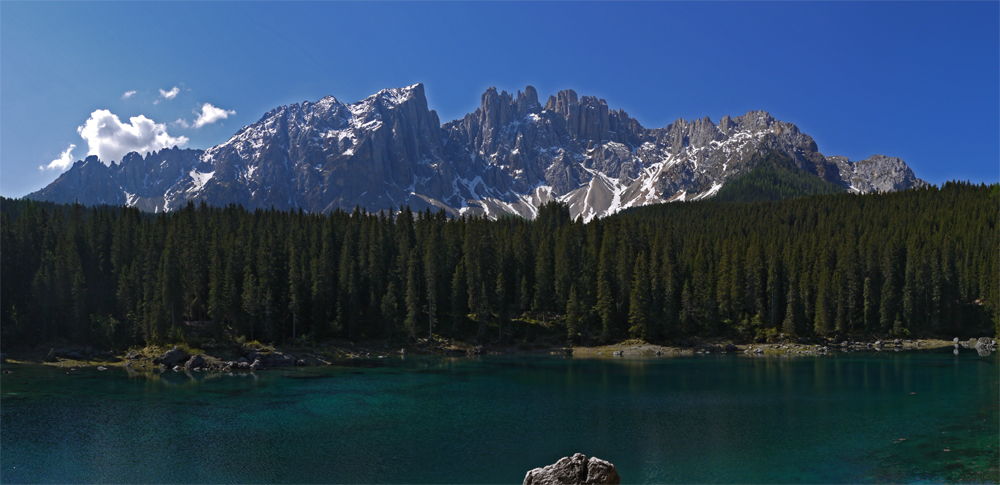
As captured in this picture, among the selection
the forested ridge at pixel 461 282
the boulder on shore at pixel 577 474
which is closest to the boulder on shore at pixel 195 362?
the forested ridge at pixel 461 282

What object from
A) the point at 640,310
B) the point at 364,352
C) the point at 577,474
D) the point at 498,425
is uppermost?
the point at 640,310

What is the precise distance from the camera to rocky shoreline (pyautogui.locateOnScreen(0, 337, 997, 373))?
77250 mm

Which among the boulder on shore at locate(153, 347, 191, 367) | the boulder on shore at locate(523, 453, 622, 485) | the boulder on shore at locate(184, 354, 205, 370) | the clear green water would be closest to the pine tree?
the clear green water

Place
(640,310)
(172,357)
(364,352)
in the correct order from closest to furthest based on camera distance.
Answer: (172,357), (364,352), (640,310)

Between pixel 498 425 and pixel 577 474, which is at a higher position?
pixel 577 474

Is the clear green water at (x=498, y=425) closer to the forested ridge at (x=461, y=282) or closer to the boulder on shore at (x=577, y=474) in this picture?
the forested ridge at (x=461, y=282)

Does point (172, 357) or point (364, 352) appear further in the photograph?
point (364, 352)

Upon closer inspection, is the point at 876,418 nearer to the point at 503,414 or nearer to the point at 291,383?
the point at 503,414

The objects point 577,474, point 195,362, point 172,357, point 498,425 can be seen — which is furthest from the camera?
point 172,357

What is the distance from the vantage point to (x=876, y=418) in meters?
45.2

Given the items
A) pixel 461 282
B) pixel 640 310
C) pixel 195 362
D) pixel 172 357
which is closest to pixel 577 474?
pixel 195 362

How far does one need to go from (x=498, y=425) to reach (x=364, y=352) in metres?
53.0

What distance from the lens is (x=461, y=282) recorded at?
103125 millimetres

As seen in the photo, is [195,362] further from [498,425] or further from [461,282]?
[498,425]
